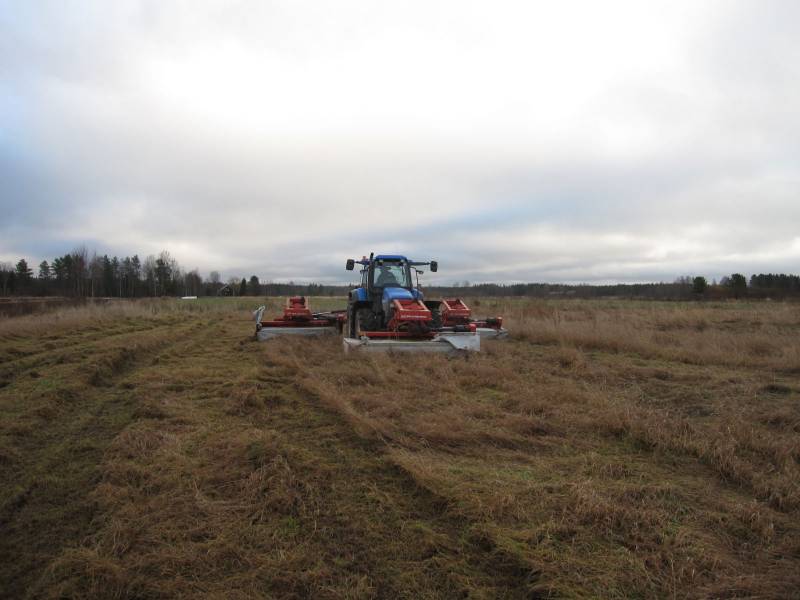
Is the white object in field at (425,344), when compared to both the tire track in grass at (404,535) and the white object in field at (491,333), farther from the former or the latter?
the tire track in grass at (404,535)

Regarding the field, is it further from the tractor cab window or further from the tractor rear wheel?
the tractor cab window

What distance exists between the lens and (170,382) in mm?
7121

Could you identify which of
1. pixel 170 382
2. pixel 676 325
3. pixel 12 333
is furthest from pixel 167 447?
pixel 676 325

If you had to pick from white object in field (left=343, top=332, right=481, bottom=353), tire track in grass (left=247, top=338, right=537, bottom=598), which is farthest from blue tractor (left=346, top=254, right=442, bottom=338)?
tire track in grass (left=247, top=338, right=537, bottom=598)

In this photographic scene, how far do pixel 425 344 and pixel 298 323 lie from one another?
18.5ft

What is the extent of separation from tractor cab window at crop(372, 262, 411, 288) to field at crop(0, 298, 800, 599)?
503cm

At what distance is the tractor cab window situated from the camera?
1209cm

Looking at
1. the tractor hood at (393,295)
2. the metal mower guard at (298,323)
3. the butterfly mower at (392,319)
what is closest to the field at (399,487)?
the butterfly mower at (392,319)

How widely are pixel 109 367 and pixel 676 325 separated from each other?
1990cm

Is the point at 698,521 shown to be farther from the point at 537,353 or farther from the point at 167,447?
the point at 537,353

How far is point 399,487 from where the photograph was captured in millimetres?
3441

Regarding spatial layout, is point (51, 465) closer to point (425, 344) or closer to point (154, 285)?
point (425, 344)

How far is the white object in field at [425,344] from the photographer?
9.38 m

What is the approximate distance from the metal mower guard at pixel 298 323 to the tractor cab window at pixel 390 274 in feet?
7.92
